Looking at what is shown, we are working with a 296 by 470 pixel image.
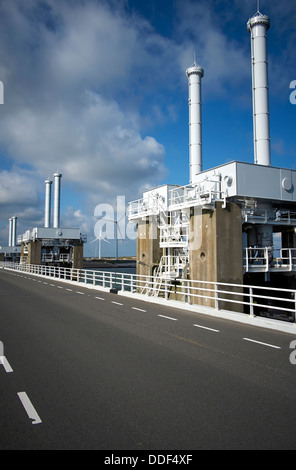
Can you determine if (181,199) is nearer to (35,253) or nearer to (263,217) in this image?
(263,217)

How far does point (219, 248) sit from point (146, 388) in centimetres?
1472

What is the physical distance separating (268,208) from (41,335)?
19850 mm

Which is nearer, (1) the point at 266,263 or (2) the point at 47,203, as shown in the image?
(1) the point at 266,263

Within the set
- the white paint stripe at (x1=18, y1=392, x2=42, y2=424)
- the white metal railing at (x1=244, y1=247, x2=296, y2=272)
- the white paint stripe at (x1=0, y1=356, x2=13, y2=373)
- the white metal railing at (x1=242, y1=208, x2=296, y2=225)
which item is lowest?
the white paint stripe at (x1=0, y1=356, x2=13, y2=373)

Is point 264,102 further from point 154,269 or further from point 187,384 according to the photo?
point 187,384

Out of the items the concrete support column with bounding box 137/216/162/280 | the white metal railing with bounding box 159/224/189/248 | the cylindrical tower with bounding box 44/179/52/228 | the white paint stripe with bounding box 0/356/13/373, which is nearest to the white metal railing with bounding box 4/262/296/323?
the concrete support column with bounding box 137/216/162/280

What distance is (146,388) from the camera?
5.67 metres

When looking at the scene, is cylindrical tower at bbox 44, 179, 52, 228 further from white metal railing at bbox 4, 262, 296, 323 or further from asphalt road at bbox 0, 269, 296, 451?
asphalt road at bbox 0, 269, 296, 451

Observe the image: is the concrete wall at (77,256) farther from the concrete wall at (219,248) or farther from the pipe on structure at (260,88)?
the concrete wall at (219,248)

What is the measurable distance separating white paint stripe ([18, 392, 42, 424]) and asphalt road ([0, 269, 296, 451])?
0.05ft

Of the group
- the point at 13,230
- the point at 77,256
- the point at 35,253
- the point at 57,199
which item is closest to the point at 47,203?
the point at 57,199

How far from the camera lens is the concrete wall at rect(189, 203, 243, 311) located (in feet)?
64.6

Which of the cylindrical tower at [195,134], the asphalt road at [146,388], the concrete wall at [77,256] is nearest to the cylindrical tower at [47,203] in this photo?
the concrete wall at [77,256]
